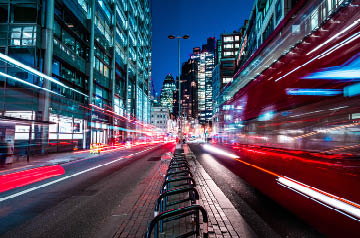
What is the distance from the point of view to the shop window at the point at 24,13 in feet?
66.1

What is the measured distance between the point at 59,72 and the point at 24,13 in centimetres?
631

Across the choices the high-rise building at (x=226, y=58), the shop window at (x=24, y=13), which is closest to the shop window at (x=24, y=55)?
the shop window at (x=24, y=13)

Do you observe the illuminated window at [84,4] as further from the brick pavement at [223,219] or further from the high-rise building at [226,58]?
the high-rise building at [226,58]

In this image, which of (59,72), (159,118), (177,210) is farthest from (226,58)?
(177,210)

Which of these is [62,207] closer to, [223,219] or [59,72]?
[223,219]

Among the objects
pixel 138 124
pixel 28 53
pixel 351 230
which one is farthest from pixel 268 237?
pixel 138 124

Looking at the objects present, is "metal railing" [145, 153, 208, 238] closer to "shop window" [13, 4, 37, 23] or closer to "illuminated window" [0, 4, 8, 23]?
"shop window" [13, 4, 37, 23]

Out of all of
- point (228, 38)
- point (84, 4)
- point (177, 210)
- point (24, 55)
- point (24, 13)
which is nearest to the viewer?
point (177, 210)

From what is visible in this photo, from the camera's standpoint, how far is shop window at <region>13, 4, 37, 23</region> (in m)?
20.1

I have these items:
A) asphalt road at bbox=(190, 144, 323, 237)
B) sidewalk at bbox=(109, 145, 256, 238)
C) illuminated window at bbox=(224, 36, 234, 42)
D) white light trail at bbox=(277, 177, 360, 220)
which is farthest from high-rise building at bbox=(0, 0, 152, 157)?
illuminated window at bbox=(224, 36, 234, 42)

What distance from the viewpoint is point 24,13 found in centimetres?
2019

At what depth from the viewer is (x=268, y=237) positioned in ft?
12.6

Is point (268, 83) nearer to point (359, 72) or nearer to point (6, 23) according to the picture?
point (359, 72)

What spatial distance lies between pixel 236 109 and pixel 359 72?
29.3 ft
